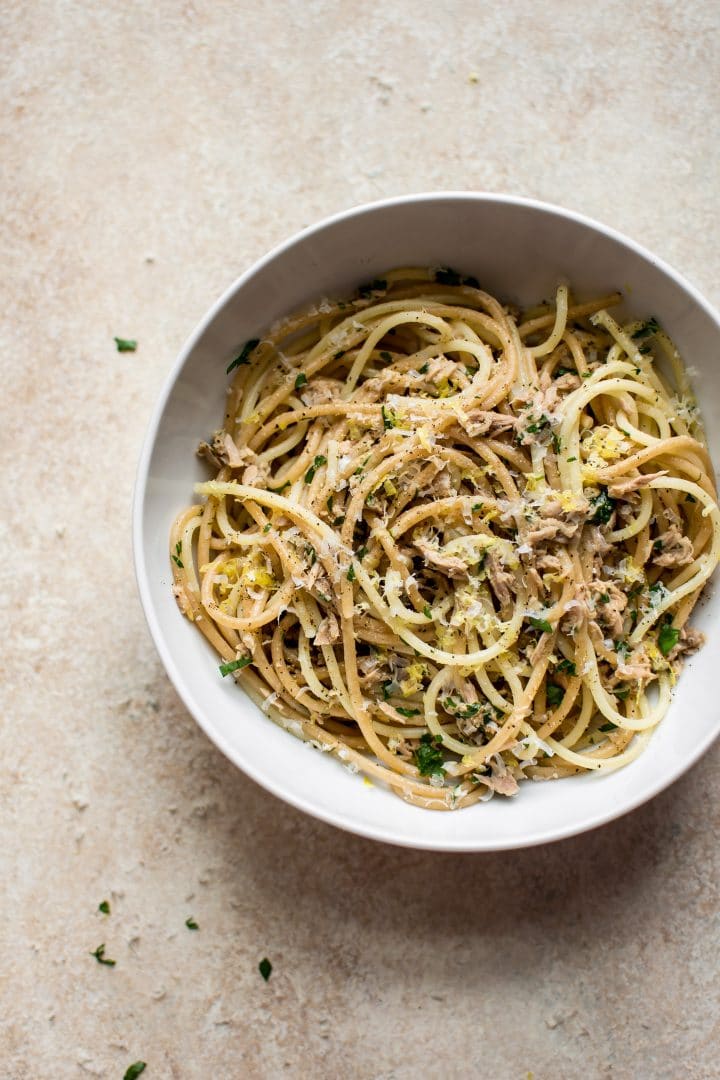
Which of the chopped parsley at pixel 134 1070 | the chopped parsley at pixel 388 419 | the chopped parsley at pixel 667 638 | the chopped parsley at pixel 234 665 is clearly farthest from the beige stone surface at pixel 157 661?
the chopped parsley at pixel 388 419

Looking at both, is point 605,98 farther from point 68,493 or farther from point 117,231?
point 68,493

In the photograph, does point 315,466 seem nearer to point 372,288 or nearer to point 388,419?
point 388,419

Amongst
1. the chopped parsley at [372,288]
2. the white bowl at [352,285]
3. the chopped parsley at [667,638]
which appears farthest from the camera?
the chopped parsley at [372,288]

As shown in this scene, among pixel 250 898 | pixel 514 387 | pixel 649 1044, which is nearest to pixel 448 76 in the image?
pixel 514 387

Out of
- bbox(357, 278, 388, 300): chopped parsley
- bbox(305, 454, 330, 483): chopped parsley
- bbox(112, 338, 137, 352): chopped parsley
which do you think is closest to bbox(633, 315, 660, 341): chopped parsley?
bbox(357, 278, 388, 300): chopped parsley

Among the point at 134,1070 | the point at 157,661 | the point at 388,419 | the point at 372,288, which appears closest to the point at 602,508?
the point at 388,419

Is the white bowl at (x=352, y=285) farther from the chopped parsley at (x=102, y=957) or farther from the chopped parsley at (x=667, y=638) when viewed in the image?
the chopped parsley at (x=102, y=957)
